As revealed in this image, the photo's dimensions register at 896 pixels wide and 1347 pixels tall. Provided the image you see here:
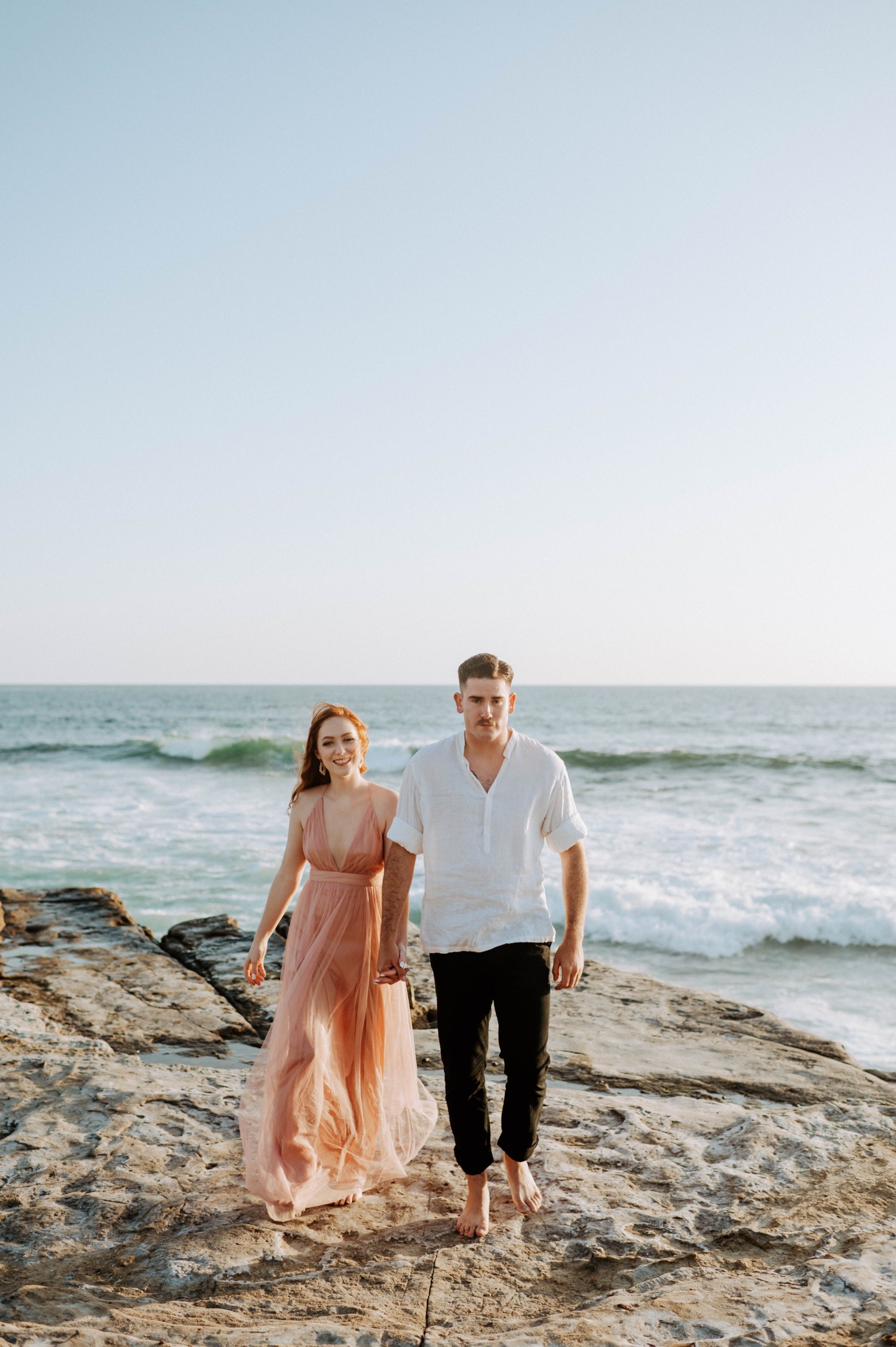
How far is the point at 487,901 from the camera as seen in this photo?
3.22 meters

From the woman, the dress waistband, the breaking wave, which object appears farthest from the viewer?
the breaking wave

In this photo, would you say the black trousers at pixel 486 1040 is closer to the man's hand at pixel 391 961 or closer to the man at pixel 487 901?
the man at pixel 487 901

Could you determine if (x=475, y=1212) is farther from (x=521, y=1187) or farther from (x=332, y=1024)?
(x=332, y=1024)

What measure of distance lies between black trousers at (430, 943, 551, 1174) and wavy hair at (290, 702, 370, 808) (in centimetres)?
98

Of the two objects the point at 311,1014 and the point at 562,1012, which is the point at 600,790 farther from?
the point at 311,1014

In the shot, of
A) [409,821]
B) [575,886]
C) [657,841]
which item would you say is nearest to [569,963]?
[575,886]

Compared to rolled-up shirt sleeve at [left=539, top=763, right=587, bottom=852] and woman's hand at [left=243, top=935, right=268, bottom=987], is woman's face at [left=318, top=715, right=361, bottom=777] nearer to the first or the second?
rolled-up shirt sleeve at [left=539, top=763, right=587, bottom=852]

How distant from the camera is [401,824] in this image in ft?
11.0

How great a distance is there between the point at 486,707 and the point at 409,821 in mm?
493

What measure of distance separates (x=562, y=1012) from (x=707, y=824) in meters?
11.0

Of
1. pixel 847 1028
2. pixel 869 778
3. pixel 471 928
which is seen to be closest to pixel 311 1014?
pixel 471 928

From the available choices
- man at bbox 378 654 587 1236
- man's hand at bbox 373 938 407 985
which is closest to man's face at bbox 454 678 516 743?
man at bbox 378 654 587 1236

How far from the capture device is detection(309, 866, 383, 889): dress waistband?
12.3 feet

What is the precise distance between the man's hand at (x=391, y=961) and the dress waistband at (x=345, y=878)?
0.36m
